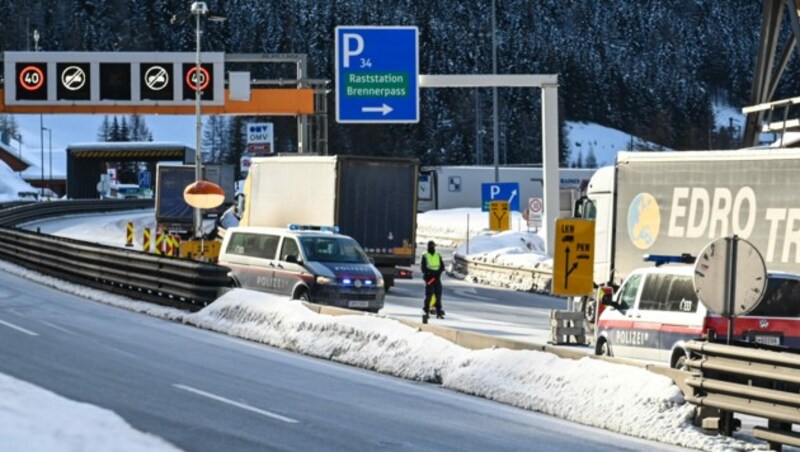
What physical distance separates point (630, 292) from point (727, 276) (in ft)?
21.2

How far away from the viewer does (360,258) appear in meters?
29.3

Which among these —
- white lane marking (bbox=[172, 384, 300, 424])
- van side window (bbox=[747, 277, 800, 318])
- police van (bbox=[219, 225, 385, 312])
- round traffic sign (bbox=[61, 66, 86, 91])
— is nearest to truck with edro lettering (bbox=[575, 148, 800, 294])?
van side window (bbox=[747, 277, 800, 318])

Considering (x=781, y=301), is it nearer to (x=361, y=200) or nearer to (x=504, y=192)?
(x=361, y=200)

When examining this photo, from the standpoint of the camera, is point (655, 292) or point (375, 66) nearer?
point (655, 292)

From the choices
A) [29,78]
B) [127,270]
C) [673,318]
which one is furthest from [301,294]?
[29,78]

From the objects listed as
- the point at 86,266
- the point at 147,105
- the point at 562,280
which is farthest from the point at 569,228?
A: the point at 147,105

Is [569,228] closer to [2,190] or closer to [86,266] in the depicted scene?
[86,266]

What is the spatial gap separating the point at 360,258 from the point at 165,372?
11.7m

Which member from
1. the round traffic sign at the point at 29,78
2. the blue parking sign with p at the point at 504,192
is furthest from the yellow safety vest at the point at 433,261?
the round traffic sign at the point at 29,78

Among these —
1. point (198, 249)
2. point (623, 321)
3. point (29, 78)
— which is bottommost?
point (198, 249)

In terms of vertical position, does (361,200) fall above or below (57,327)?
above

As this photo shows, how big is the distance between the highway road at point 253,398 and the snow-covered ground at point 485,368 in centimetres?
29

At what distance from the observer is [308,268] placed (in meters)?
28.0

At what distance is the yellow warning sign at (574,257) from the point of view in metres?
25.8
